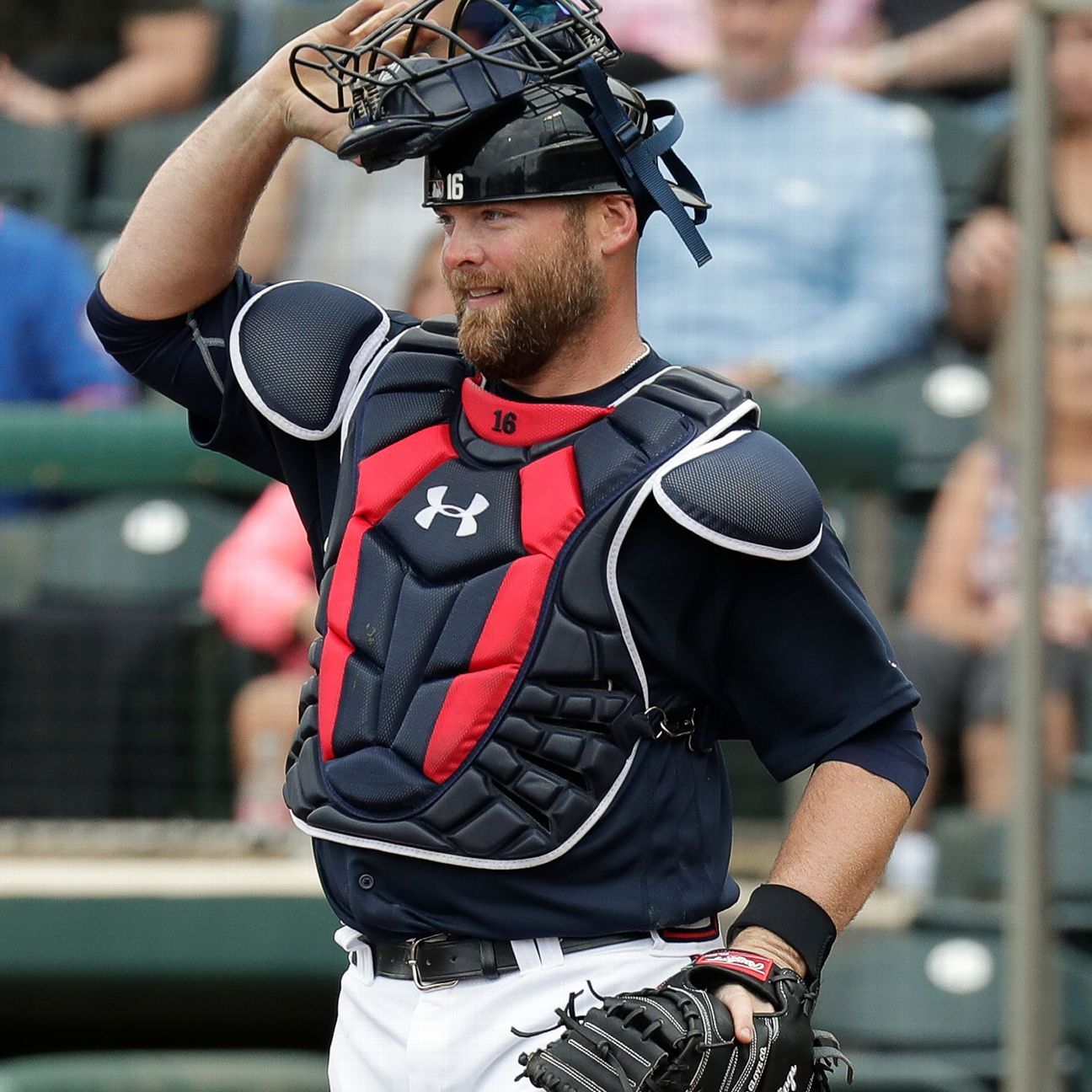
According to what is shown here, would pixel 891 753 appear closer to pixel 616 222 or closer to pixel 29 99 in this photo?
pixel 616 222

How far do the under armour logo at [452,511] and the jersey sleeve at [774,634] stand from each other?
17 centimetres

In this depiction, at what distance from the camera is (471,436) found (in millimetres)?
2258

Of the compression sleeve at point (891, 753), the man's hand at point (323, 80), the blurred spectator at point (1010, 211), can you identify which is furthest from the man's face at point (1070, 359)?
the man's hand at point (323, 80)

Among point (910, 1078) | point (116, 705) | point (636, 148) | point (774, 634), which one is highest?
point (636, 148)

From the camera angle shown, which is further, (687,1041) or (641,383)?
(641,383)

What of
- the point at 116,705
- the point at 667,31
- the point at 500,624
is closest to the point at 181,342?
the point at 500,624

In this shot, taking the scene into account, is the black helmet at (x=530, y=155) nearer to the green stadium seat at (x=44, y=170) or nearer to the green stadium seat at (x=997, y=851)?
the green stadium seat at (x=997, y=851)

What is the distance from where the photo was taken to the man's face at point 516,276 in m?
2.16

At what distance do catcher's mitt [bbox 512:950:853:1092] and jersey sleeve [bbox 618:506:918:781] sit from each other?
266mm

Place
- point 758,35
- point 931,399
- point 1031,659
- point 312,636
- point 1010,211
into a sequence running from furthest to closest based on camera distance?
point 758,35 < point 931,399 < point 1010,211 < point 312,636 < point 1031,659

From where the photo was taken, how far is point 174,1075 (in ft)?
12.4

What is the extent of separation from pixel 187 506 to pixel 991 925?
1.85 meters

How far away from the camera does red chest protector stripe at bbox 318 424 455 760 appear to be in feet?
7.21

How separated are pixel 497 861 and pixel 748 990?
0.95 ft
